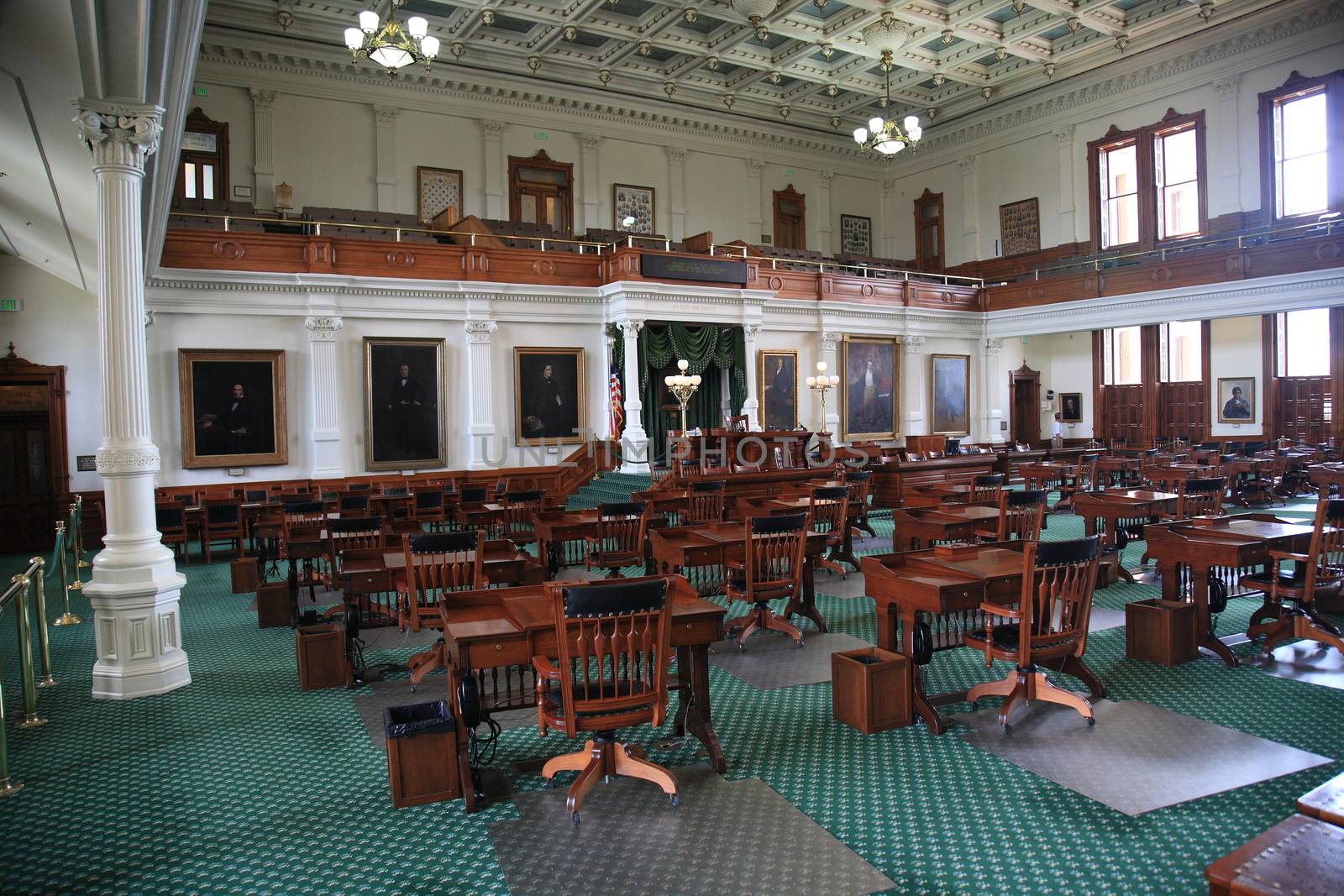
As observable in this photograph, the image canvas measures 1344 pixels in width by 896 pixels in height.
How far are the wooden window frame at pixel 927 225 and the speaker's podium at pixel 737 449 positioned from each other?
13055 mm

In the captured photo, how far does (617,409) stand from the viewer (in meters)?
16.5

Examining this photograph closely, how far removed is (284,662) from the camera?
662 centimetres

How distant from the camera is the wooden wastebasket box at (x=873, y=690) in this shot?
4.74m

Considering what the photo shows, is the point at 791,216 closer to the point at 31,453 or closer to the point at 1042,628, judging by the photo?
the point at 31,453

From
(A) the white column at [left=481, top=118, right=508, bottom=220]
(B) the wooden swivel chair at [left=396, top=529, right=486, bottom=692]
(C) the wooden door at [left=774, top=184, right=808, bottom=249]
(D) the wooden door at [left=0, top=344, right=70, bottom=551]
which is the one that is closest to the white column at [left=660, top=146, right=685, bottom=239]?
(C) the wooden door at [left=774, top=184, right=808, bottom=249]

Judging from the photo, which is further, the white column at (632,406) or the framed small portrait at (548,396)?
the framed small portrait at (548,396)

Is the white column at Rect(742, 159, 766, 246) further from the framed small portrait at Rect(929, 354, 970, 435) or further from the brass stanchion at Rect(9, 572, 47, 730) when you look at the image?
the brass stanchion at Rect(9, 572, 47, 730)

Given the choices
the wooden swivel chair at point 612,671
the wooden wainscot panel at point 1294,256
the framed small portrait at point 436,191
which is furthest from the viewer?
the framed small portrait at point 436,191

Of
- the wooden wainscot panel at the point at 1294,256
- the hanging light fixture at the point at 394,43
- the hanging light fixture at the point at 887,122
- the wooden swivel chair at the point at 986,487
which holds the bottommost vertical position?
the wooden swivel chair at the point at 986,487

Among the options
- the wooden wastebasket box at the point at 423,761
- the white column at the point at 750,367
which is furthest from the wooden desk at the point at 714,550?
the white column at the point at 750,367

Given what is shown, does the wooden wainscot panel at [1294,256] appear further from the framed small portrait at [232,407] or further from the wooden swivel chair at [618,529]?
the framed small portrait at [232,407]

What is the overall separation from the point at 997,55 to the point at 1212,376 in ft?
30.6

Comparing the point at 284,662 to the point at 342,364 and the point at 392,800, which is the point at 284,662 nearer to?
the point at 392,800

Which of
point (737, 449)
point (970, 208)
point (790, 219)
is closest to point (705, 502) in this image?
point (737, 449)
